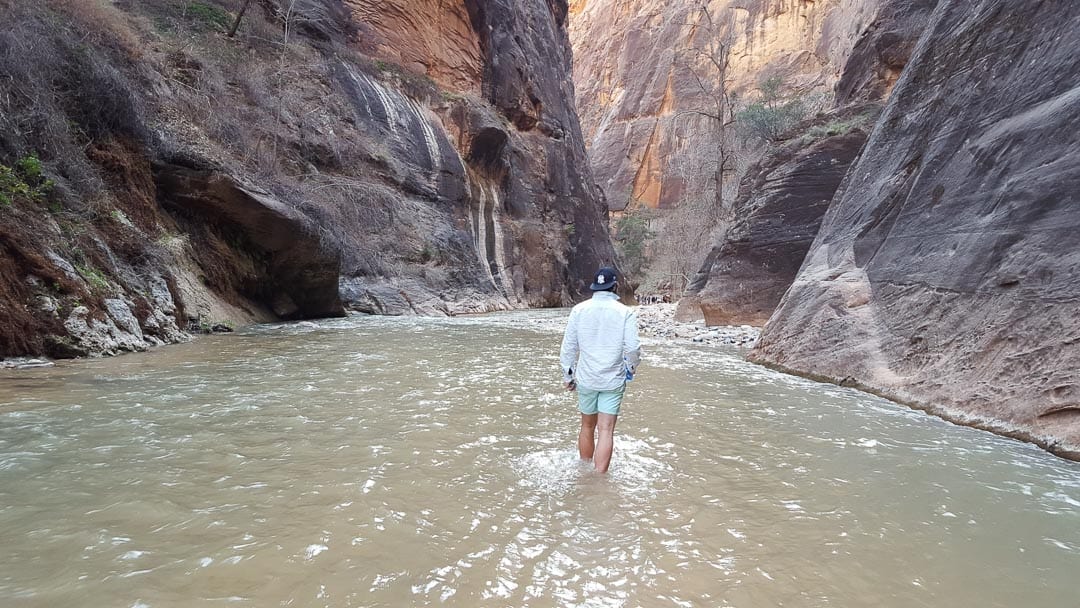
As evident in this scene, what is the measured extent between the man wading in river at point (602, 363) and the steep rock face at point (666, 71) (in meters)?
36.4

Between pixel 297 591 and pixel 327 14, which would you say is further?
pixel 327 14

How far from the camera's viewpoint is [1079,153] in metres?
4.82

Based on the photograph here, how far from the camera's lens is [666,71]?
6166 cm

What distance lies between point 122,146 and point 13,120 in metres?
2.45

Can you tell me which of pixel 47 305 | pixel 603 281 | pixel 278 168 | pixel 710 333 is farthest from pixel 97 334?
pixel 710 333

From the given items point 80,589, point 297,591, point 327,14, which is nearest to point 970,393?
point 297,591

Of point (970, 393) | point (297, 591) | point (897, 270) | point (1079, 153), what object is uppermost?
point (1079, 153)

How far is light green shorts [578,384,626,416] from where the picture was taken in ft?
12.2

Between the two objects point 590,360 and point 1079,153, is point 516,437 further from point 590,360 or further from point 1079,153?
point 1079,153

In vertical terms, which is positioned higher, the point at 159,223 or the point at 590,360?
the point at 159,223

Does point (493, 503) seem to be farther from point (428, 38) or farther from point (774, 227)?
point (428, 38)

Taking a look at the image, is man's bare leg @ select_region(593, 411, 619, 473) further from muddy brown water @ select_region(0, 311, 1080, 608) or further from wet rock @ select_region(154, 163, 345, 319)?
wet rock @ select_region(154, 163, 345, 319)

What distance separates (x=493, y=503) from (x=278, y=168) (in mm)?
15405

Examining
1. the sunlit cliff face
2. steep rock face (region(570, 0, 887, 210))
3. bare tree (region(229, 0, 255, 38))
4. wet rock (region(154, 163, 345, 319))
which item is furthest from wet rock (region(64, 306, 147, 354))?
steep rock face (region(570, 0, 887, 210))
